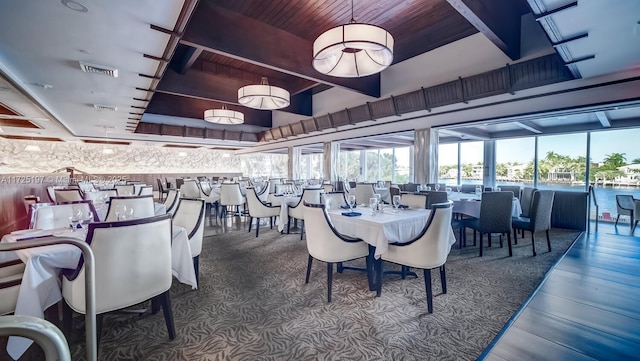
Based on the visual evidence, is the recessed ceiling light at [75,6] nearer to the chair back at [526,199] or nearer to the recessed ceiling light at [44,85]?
the recessed ceiling light at [44,85]

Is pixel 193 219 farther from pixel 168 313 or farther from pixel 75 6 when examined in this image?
pixel 75 6

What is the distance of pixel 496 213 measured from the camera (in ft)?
12.7

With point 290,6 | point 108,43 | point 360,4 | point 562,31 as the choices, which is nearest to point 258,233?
point 108,43

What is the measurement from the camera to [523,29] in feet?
15.8

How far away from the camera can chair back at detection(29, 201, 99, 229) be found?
104 inches

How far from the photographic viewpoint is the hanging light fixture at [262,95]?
5.42m

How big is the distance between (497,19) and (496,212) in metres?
2.90

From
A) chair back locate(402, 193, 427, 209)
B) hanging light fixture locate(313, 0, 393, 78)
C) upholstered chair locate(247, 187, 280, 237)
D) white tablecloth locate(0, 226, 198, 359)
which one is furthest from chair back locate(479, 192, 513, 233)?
white tablecloth locate(0, 226, 198, 359)

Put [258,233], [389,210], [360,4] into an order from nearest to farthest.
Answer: [389,210] < [360,4] < [258,233]

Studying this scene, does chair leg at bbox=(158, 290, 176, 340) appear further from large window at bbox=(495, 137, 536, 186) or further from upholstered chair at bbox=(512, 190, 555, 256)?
large window at bbox=(495, 137, 536, 186)

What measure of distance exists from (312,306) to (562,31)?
3990 mm

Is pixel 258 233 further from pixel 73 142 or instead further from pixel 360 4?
pixel 73 142

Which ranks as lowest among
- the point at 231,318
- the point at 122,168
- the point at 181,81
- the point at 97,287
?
the point at 231,318


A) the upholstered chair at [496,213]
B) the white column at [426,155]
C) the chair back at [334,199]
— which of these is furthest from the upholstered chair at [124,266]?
the white column at [426,155]
